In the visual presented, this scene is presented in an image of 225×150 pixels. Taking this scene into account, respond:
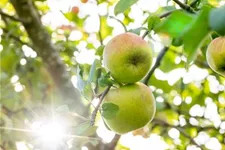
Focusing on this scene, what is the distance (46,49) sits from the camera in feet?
5.83

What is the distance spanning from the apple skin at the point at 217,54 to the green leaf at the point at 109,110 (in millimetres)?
163

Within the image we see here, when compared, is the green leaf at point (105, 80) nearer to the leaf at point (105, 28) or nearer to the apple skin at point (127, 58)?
the apple skin at point (127, 58)

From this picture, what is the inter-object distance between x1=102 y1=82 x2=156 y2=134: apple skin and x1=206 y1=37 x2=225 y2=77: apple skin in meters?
0.15

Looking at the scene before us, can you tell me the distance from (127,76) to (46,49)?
3.46ft

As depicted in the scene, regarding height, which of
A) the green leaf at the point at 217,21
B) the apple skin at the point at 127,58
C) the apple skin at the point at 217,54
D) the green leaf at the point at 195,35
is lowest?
the apple skin at the point at 127,58

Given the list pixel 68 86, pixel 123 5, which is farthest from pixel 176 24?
pixel 68 86

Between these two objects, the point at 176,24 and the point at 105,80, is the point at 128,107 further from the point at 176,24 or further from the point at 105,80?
the point at 176,24

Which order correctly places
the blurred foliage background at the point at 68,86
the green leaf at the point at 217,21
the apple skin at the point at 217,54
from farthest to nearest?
the blurred foliage background at the point at 68,86 < the apple skin at the point at 217,54 < the green leaf at the point at 217,21

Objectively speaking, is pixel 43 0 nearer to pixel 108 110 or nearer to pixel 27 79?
pixel 27 79

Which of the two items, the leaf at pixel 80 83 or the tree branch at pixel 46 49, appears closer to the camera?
the leaf at pixel 80 83

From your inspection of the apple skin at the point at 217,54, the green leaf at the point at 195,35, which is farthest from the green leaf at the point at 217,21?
the apple skin at the point at 217,54

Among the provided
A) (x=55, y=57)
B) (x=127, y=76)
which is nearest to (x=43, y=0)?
(x=55, y=57)

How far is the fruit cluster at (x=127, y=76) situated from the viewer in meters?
0.76

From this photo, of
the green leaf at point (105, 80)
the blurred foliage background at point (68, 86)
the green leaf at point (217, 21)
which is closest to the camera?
the green leaf at point (217, 21)
